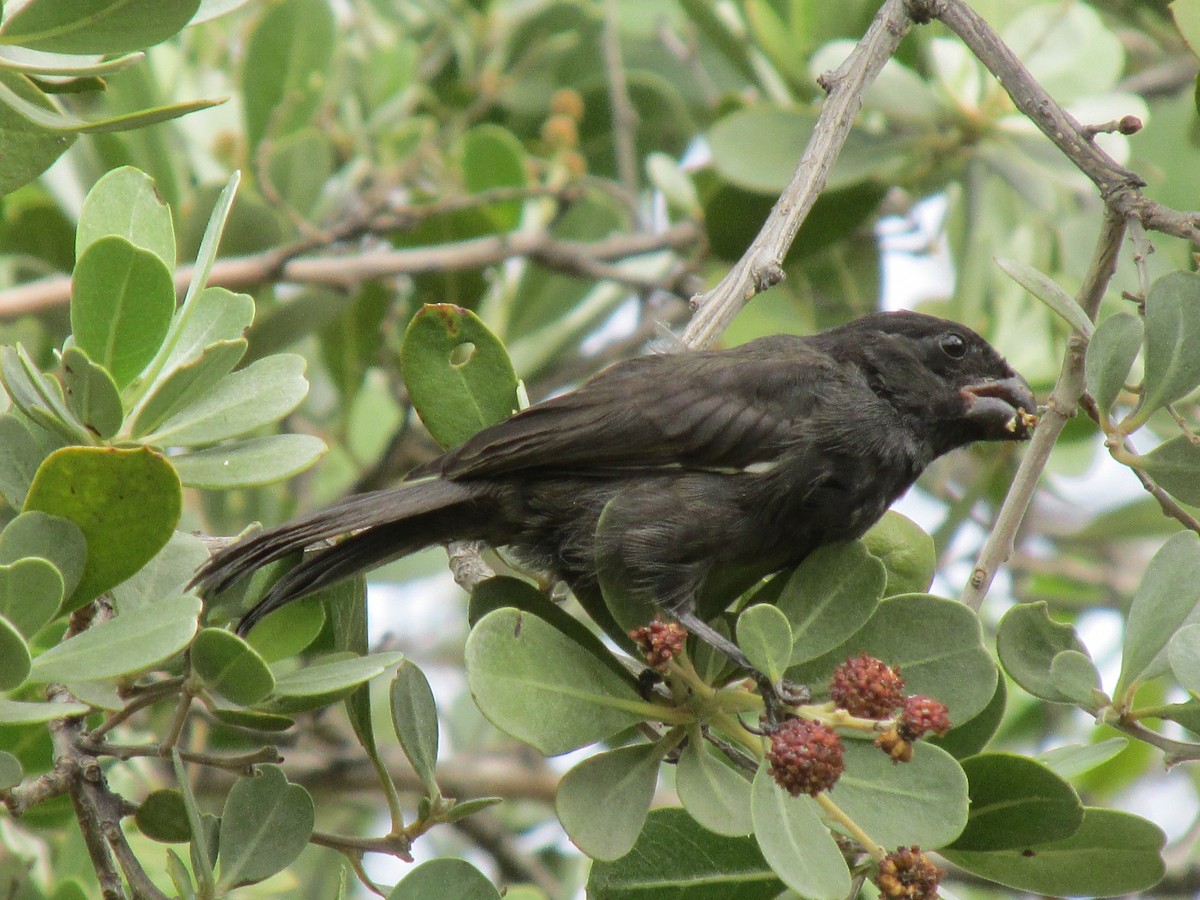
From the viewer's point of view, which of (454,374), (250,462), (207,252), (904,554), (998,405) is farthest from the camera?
(998,405)

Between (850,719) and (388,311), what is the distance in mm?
3400

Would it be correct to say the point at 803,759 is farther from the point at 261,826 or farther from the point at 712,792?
the point at 261,826

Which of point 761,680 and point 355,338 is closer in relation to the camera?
point 761,680

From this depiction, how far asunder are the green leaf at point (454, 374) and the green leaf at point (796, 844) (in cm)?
122

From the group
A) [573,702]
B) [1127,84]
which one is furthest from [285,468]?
[1127,84]

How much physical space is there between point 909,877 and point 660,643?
596 mm

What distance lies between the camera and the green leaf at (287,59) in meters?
4.66

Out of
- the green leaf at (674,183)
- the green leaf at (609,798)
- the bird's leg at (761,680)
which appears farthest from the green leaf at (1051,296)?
the green leaf at (674,183)

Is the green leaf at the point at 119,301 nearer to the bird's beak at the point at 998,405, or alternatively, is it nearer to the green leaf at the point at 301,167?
the green leaf at the point at 301,167

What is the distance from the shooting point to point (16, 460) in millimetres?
2375

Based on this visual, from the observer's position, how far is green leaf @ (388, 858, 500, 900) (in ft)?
7.59

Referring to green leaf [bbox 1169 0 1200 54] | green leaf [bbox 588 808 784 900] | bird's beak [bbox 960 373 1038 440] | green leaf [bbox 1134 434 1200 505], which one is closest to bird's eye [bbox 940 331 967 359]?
bird's beak [bbox 960 373 1038 440]

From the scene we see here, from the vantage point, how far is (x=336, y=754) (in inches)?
201

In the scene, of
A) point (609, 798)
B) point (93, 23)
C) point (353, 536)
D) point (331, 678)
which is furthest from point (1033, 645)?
point (93, 23)
